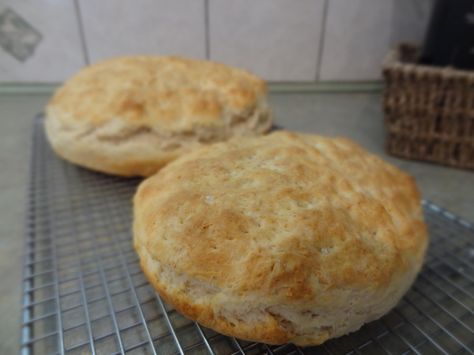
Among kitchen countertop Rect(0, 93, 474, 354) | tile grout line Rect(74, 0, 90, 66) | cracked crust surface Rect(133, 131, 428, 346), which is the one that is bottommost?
kitchen countertop Rect(0, 93, 474, 354)

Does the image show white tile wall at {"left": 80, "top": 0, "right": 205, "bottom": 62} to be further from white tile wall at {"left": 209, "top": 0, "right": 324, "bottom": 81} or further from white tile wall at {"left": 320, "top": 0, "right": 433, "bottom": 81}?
white tile wall at {"left": 320, "top": 0, "right": 433, "bottom": 81}

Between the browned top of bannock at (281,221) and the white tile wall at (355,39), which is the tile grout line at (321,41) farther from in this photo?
the browned top of bannock at (281,221)

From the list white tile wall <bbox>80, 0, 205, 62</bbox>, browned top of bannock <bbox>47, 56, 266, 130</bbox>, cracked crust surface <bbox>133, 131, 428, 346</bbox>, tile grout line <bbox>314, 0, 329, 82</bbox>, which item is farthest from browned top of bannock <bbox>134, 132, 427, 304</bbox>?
tile grout line <bbox>314, 0, 329, 82</bbox>

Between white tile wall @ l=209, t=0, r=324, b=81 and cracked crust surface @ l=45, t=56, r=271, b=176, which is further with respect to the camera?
white tile wall @ l=209, t=0, r=324, b=81

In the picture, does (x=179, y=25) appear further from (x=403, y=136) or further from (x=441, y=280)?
(x=441, y=280)

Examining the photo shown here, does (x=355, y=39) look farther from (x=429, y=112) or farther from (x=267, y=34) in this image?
(x=429, y=112)

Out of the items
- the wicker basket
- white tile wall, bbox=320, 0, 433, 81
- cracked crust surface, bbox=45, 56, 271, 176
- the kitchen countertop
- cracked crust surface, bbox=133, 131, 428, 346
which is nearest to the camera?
cracked crust surface, bbox=133, 131, 428, 346

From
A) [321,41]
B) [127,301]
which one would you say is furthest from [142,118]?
[321,41]
